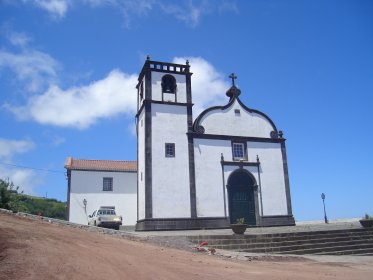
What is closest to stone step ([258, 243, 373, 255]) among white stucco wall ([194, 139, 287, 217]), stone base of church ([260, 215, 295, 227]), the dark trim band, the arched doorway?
stone base of church ([260, 215, 295, 227])

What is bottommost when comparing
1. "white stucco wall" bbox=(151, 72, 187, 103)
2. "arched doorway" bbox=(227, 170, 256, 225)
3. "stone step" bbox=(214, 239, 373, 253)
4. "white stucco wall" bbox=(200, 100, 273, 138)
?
"stone step" bbox=(214, 239, 373, 253)

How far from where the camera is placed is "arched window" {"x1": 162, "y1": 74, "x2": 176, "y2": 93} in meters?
25.6

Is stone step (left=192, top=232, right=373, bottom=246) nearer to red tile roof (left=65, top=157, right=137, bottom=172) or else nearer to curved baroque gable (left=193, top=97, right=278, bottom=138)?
curved baroque gable (left=193, top=97, right=278, bottom=138)

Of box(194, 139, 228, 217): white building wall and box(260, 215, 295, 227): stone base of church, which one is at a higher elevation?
box(194, 139, 228, 217): white building wall

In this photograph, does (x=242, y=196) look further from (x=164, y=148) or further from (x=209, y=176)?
(x=164, y=148)

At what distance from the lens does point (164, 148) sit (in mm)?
23969

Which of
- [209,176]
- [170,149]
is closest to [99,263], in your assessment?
[170,149]

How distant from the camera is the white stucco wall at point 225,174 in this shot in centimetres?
2384

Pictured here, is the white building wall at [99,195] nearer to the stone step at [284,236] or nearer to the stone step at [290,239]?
the stone step at [284,236]

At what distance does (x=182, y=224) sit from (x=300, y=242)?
7.80 metres

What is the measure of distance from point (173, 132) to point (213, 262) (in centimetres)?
1405

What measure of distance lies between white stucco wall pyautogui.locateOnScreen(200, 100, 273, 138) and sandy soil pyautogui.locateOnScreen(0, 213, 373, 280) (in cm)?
1394

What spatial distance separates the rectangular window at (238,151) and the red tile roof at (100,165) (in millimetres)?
9429

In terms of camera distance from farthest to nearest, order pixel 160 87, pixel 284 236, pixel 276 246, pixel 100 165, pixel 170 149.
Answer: pixel 100 165
pixel 160 87
pixel 170 149
pixel 284 236
pixel 276 246
